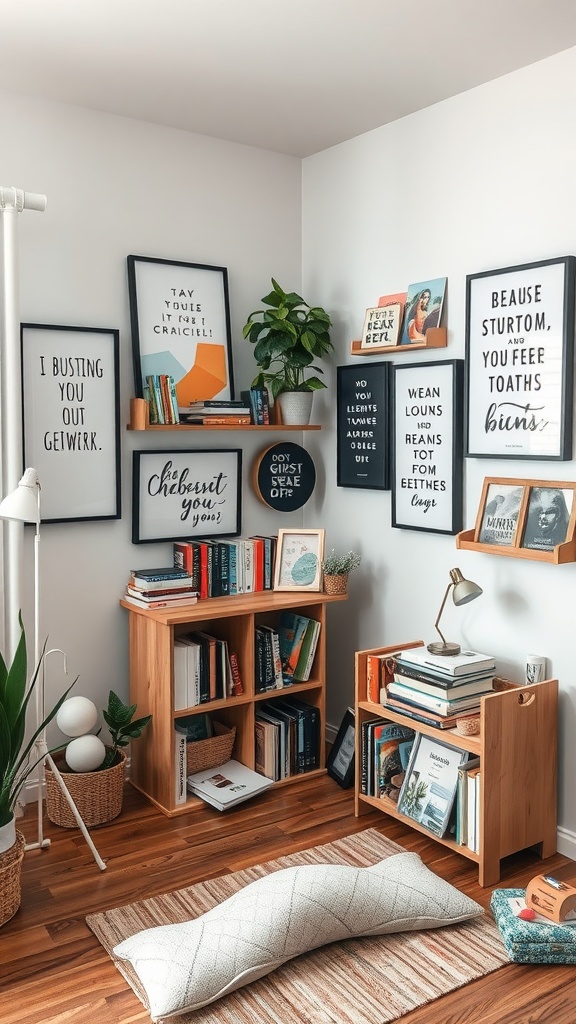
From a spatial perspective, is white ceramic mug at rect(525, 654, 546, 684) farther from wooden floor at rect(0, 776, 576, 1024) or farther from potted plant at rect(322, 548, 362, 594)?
potted plant at rect(322, 548, 362, 594)

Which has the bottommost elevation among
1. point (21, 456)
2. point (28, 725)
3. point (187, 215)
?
point (28, 725)

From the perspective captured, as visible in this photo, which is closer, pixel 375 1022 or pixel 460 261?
pixel 375 1022

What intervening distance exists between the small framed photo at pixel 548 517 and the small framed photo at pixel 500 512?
4 centimetres

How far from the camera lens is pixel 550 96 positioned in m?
2.72

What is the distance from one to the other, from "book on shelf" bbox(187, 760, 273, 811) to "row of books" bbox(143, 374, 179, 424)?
53.6 inches

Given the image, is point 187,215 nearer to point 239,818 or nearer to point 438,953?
point 239,818

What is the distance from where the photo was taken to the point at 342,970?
2.22m

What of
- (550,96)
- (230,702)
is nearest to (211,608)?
(230,702)

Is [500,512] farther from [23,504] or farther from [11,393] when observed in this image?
[11,393]

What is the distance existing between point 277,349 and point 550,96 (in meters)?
1.32

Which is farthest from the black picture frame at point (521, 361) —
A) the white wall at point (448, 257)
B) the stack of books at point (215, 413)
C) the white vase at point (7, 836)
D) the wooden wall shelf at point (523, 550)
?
the white vase at point (7, 836)

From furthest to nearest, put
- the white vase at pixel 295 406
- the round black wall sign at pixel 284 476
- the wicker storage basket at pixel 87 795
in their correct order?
the round black wall sign at pixel 284 476 < the white vase at pixel 295 406 < the wicker storage basket at pixel 87 795

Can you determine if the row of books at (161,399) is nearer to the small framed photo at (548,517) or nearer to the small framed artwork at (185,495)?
the small framed artwork at (185,495)

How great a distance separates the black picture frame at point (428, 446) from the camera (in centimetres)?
310
